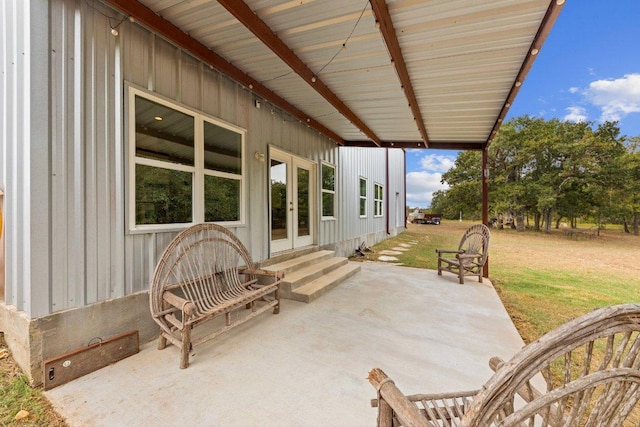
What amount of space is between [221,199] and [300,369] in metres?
2.45

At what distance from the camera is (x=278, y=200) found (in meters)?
5.15

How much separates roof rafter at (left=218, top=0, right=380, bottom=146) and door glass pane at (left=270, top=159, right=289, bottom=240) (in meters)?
1.60

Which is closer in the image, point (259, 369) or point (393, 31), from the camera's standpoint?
point (259, 369)

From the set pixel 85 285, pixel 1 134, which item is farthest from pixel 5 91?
pixel 85 285

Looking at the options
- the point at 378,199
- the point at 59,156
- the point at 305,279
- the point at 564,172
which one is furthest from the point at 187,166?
the point at 564,172

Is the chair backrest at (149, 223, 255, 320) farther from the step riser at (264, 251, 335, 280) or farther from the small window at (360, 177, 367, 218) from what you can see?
the small window at (360, 177, 367, 218)

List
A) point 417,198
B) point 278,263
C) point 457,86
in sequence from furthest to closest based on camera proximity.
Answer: point 417,198, point 278,263, point 457,86

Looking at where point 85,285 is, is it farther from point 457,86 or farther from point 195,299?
point 457,86

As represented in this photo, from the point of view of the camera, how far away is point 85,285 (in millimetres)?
2320

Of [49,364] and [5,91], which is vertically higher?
[5,91]

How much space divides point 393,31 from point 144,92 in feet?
8.73

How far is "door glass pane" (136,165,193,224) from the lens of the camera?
9.04ft

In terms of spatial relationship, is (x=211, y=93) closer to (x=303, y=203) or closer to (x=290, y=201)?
(x=290, y=201)

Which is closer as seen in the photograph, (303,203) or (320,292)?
(320,292)
